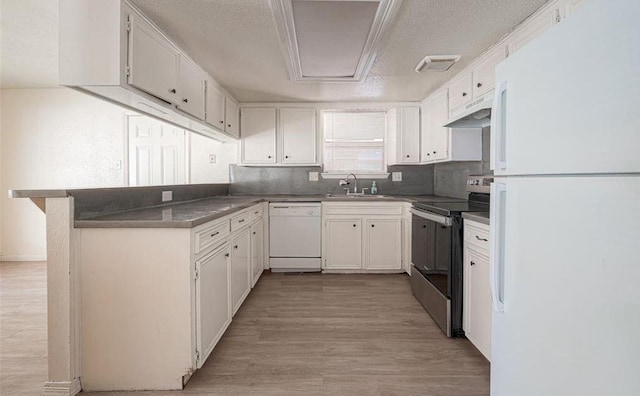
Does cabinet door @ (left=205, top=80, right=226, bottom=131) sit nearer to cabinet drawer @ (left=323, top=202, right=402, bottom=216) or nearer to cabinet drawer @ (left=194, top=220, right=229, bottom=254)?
cabinet drawer @ (left=194, top=220, right=229, bottom=254)

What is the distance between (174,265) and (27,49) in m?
3.15

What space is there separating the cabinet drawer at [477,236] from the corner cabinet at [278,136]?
239cm

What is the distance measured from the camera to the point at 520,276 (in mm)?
1064

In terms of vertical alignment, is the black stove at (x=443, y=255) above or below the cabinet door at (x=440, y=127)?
below

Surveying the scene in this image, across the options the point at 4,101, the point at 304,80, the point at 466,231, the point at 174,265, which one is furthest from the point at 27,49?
the point at 466,231

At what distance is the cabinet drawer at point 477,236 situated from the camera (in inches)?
74.4

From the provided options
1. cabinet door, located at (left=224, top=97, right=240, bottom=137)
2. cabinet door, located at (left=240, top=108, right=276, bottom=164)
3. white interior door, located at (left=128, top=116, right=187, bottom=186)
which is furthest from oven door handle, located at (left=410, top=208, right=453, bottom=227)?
white interior door, located at (left=128, top=116, right=187, bottom=186)

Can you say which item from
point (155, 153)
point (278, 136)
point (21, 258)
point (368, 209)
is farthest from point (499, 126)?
point (21, 258)

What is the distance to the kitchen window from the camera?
14.2ft

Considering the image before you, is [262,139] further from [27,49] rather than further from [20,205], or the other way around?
[20,205]

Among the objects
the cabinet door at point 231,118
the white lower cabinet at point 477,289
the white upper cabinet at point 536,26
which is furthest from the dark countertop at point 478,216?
the cabinet door at point 231,118

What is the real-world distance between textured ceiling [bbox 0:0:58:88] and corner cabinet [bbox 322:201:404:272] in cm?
301

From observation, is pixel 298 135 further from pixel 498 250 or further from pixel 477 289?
pixel 498 250

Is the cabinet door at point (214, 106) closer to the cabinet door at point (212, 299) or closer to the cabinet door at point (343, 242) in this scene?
the cabinet door at point (212, 299)
